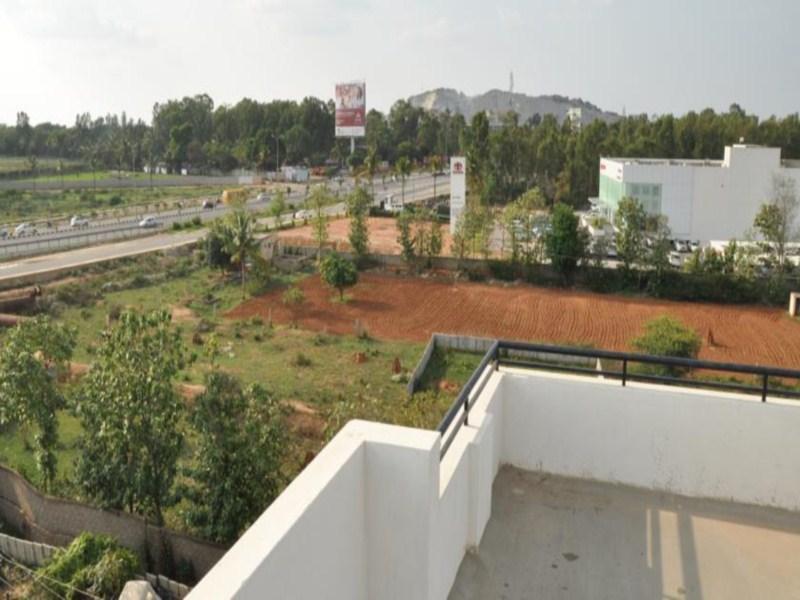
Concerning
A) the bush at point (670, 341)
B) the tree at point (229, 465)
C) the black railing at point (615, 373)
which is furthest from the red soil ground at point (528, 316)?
the black railing at point (615, 373)

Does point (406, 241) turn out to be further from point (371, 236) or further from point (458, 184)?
point (371, 236)

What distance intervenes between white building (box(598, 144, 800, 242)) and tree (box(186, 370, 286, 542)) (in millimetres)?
27653

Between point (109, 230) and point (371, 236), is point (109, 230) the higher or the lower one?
the higher one

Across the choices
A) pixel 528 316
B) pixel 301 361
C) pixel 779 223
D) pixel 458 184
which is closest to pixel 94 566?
pixel 301 361

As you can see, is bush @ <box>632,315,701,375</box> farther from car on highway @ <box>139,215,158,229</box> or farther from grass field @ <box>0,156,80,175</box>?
grass field @ <box>0,156,80,175</box>

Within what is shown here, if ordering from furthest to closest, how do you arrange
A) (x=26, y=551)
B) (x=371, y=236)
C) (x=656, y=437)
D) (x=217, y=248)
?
(x=371, y=236) → (x=217, y=248) → (x=26, y=551) → (x=656, y=437)

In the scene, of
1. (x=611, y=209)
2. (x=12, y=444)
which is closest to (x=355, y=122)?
(x=611, y=209)

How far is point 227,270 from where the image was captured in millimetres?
27391

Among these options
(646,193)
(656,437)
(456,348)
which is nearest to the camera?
(656,437)

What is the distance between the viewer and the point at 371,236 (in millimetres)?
36156

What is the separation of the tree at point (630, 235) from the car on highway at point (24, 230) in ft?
86.8

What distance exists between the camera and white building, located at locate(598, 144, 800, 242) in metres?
32.5

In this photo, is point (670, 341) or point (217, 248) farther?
point (217, 248)

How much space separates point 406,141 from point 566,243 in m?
52.7
